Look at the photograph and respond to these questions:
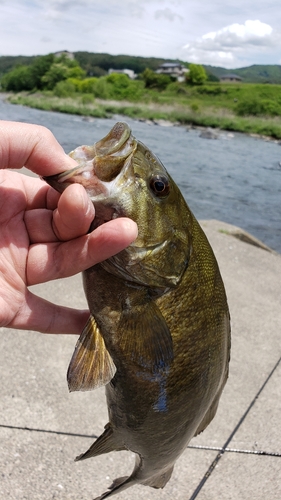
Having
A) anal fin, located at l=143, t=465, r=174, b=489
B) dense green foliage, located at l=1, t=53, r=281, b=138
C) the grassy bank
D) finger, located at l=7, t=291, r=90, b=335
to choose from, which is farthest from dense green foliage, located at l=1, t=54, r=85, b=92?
anal fin, located at l=143, t=465, r=174, b=489

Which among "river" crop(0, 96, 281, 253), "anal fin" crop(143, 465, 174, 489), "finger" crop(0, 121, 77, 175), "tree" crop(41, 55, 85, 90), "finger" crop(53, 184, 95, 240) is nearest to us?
"finger" crop(53, 184, 95, 240)

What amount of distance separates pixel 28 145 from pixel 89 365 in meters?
0.97

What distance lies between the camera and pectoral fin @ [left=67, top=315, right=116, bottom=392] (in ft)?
6.31

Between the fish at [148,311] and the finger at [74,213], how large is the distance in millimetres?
58

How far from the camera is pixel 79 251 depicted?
189 centimetres

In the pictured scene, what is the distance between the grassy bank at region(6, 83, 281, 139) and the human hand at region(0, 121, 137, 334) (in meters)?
42.3

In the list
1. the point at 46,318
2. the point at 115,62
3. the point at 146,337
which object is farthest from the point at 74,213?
the point at 115,62

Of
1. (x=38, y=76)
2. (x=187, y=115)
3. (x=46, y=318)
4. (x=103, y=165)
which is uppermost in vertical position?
(x=38, y=76)

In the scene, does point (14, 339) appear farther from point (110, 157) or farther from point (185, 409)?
point (110, 157)

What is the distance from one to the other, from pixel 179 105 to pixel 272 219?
163 feet

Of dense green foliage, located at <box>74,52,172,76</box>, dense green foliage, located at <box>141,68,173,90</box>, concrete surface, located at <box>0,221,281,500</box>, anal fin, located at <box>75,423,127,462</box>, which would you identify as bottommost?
concrete surface, located at <box>0,221,281,500</box>

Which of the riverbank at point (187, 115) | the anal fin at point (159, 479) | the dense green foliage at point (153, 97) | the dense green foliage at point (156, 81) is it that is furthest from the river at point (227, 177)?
the dense green foliage at point (156, 81)

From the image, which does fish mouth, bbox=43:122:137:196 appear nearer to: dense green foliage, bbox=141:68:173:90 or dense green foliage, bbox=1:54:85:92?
dense green foliage, bbox=1:54:85:92

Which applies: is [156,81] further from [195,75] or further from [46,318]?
[46,318]
